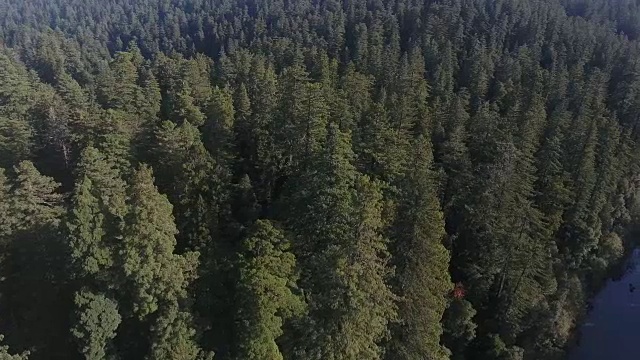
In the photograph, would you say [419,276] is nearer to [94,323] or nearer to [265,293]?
[265,293]

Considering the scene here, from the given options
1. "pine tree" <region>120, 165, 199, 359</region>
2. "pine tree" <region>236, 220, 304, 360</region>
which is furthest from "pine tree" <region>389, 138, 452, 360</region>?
"pine tree" <region>120, 165, 199, 359</region>

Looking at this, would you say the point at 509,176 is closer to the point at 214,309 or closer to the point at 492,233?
the point at 492,233

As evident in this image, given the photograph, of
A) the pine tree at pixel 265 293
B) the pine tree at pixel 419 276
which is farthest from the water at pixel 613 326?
the pine tree at pixel 265 293

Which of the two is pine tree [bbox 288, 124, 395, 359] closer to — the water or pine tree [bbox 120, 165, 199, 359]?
pine tree [bbox 120, 165, 199, 359]

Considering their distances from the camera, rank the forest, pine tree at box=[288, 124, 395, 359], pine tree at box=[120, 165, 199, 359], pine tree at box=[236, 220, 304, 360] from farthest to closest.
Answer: the forest → pine tree at box=[236, 220, 304, 360] → pine tree at box=[120, 165, 199, 359] → pine tree at box=[288, 124, 395, 359]

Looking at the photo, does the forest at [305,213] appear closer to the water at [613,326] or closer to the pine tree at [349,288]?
the pine tree at [349,288]

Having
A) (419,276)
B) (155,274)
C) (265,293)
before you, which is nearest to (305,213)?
(265,293)
